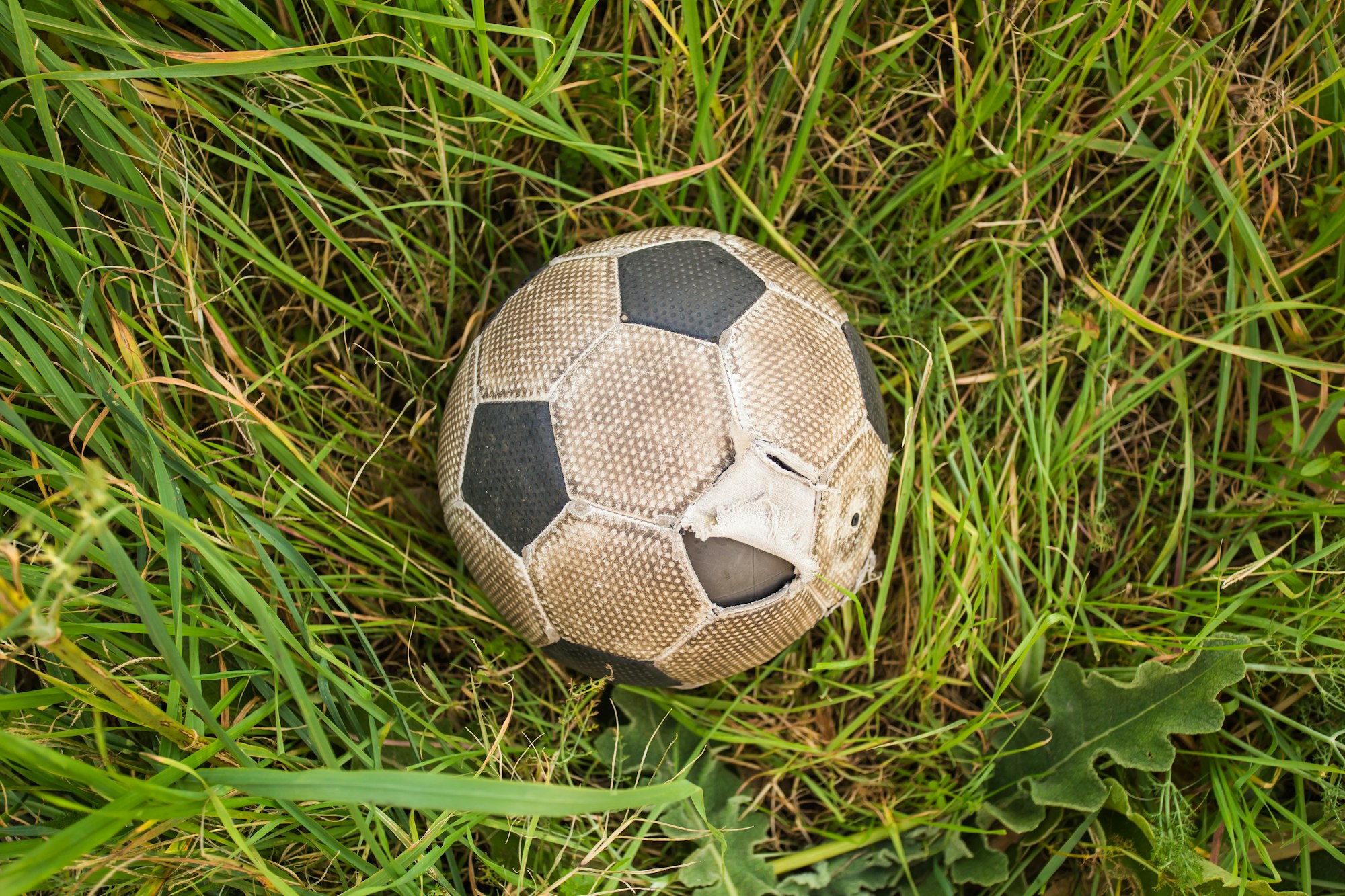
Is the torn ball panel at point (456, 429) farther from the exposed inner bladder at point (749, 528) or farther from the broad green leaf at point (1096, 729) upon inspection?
the broad green leaf at point (1096, 729)

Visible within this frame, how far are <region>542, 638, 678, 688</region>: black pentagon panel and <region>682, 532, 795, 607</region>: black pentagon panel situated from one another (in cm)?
25

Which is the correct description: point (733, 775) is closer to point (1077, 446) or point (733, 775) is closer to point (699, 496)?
point (699, 496)

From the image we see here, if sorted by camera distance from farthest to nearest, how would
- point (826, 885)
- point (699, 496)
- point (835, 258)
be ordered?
point (835, 258) < point (826, 885) < point (699, 496)

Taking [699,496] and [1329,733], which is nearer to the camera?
[699,496]

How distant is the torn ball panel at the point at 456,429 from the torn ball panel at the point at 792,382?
59 centimetres

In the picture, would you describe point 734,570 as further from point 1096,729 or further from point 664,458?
point 1096,729

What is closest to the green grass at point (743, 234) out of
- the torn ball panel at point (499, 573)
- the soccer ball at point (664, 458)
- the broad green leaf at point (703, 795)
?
the broad green leaf at point (703, 795)

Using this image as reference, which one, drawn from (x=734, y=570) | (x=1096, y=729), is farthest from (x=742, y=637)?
(x=1096, y=729)

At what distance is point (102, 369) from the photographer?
1817mm

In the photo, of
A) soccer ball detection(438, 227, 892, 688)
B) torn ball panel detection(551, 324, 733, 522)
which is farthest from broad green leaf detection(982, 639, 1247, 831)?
torn ball panel detection(551, 324, 733, 522)

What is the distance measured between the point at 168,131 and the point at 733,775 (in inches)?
80.4

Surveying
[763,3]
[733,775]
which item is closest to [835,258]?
[763,3]

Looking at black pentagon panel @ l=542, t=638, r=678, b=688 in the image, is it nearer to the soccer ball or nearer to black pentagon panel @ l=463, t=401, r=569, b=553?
the soccer ball

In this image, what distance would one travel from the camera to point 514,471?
174 centimetres
